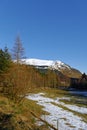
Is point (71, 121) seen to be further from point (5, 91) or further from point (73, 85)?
point (73, 85)

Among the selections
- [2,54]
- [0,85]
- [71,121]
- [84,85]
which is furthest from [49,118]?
[84,85]

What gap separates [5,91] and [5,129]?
16.5 m

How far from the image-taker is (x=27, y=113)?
2322cm

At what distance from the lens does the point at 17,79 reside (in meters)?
31.0

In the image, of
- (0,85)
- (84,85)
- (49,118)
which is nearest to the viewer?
(49,118)

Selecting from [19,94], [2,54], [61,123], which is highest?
[2,54]

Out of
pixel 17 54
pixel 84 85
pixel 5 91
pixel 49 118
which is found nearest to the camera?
pixel 49 118

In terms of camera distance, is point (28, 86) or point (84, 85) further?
point (84, 85)

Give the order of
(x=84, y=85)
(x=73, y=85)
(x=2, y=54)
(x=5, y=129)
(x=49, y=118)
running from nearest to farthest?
(x=5, y=129), (x=49, y=118), (x=2, y=54), (x=84, y=85), (x=73, y=85)

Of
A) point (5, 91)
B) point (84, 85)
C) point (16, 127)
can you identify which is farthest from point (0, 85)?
point (84, 85)

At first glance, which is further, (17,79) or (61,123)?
(17,79)

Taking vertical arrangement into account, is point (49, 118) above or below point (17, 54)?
below

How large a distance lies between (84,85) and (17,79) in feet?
299

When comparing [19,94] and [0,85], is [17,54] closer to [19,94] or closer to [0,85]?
[0,85]
